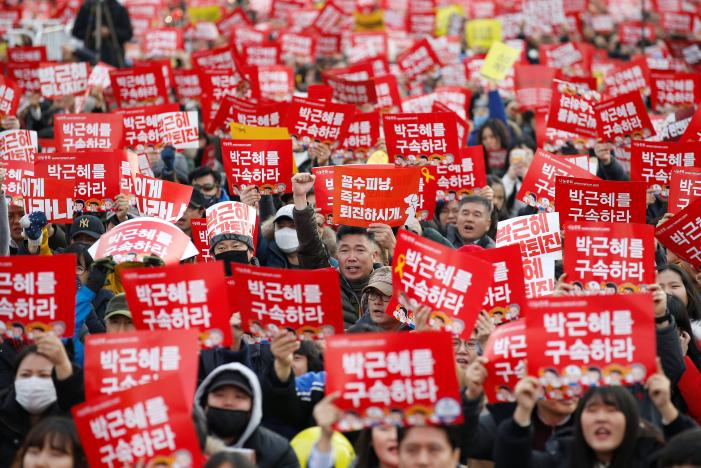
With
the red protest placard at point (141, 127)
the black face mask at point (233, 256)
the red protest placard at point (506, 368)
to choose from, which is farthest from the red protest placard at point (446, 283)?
the red protest placard at point (141, 127)

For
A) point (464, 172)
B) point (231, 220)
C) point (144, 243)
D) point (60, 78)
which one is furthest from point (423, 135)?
point (60, 78)

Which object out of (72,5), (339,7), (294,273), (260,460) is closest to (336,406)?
(260,460)

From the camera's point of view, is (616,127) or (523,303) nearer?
(523,303)

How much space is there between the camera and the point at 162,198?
9.66 meters

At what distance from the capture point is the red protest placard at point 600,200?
9.24 metres

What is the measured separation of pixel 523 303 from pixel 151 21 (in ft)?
62.6

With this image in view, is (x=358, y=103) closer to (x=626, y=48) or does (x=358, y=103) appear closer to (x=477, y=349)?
(x=477, y=349)

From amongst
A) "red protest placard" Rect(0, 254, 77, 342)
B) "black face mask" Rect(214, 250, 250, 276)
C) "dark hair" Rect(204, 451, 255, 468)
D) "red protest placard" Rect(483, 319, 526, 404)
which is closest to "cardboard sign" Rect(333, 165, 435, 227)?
"black face mask" Rect(214, 250, 250, 276)

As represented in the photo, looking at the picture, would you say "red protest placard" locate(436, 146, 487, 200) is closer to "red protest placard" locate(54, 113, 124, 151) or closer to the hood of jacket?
"red protest placard" locate(54, 113, 124, 151)

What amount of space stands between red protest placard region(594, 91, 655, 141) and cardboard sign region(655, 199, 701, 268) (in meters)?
3.36

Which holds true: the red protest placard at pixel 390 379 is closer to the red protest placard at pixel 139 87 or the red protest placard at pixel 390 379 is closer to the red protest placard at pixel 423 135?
the red protest placard at pixel 423 135

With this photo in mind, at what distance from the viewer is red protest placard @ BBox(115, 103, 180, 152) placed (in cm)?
1218

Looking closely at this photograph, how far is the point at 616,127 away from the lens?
11727mm

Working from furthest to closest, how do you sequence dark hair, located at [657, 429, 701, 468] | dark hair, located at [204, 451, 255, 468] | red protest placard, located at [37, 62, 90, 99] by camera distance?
red protest placard, located at [37, 62, 90, 99] < dark hair, located at [204, 451, 255, 468] < dark hair, located at [657, 429, 701, 468]
